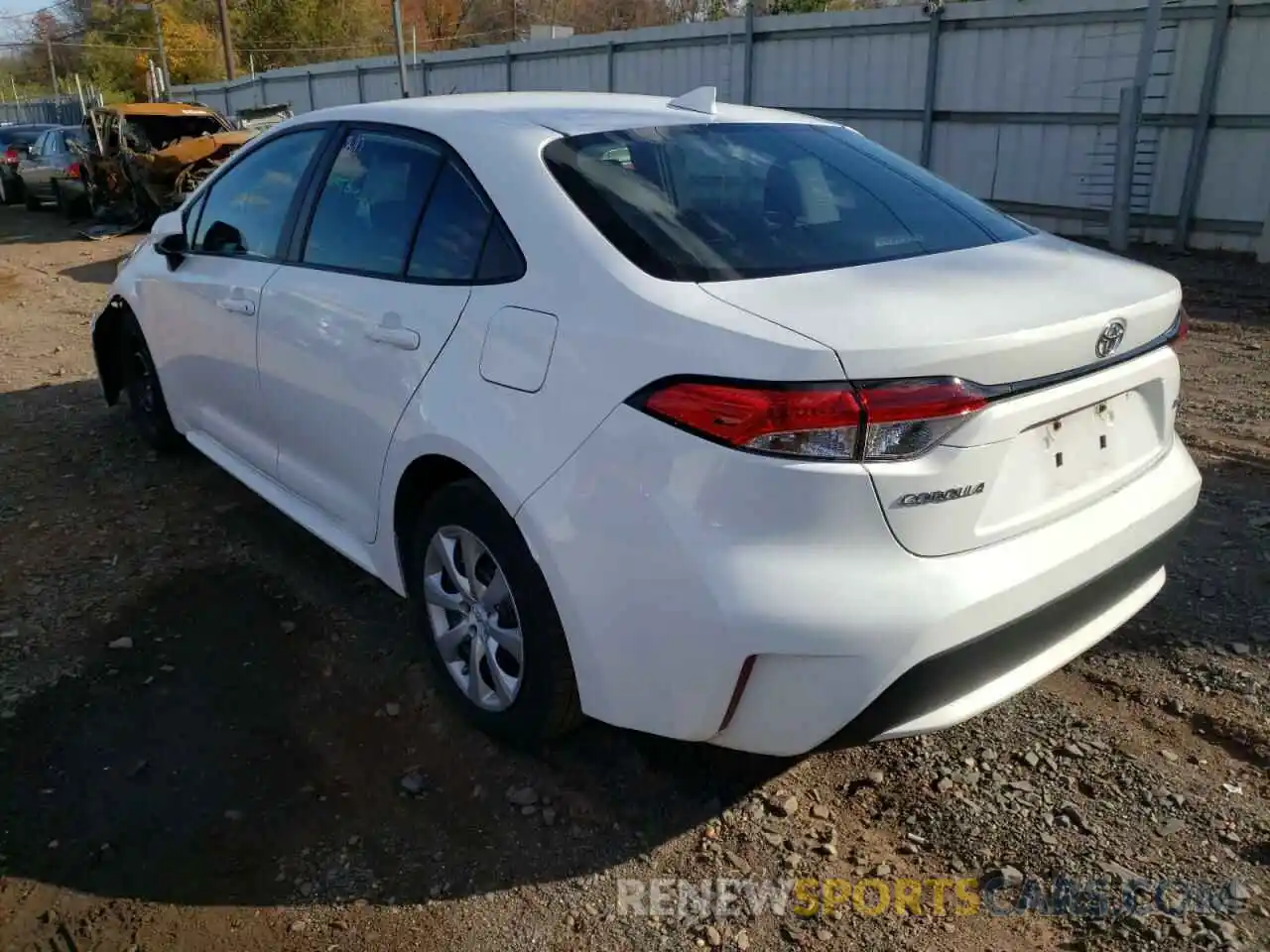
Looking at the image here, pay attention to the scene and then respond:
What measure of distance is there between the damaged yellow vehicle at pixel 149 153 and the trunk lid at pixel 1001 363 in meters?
13.4

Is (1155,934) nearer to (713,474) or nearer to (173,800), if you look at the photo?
(713,474)

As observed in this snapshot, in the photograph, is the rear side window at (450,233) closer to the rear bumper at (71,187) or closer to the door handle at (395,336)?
the door handle at (395,336)

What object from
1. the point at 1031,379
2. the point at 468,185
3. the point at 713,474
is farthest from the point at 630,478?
the point at 468,185

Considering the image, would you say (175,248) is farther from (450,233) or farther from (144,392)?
(450,233)

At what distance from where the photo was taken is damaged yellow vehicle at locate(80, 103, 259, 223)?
14016 mm

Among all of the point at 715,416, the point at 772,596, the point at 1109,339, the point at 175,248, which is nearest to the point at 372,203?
the point at 175,248

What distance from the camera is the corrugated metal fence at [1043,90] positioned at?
33.2 ft

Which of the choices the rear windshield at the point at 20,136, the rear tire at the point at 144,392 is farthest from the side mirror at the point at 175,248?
the rear windshield at the point at 20,136

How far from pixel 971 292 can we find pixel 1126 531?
2.30 feet

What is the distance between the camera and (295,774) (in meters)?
2.79

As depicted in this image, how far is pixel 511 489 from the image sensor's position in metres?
2.40

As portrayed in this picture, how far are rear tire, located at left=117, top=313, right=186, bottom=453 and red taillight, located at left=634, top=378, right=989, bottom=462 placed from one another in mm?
3596

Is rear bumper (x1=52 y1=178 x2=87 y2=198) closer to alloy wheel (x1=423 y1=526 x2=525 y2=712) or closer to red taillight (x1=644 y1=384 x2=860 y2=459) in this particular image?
alloy wheel (x1=423 y1=526 x2=525 y2=712)

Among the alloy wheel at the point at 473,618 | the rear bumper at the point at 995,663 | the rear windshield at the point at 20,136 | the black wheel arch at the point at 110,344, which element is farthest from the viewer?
the rear windshield at the point at 20,136
